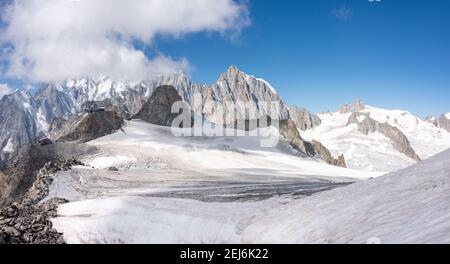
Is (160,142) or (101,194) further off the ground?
(160,142)

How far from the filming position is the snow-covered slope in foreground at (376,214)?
11.3 metres

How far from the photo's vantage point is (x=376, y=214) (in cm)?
1354

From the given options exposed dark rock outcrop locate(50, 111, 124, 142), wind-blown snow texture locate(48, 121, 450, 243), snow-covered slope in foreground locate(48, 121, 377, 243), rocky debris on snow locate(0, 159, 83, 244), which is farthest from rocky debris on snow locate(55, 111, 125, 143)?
rocky debris on snow locate(0, 159, 83, 244)

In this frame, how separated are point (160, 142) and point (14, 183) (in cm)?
1681

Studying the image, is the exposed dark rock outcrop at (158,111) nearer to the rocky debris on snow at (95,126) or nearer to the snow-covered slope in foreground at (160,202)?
the rocky debris on snow at (95,126)

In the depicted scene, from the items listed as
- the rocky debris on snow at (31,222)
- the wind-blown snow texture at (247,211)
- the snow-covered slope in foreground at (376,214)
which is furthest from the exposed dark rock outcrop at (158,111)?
the snow-covered slope in foreground at (376,214)

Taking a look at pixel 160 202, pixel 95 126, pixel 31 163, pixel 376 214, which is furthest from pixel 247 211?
pixel 95 126

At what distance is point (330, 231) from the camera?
13.9 meters

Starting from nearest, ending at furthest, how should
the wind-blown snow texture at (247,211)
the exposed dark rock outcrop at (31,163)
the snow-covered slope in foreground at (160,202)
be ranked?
the wind-blown snow texture at (247,211)
the snow-covered slope in foreground at (160,202)
the exposed dark rock outcrop at (31,163)

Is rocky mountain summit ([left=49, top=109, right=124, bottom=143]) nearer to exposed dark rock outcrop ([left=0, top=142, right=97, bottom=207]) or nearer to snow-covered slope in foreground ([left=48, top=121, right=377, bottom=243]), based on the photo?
exposed dark rock outcrop ([left=0, top=142, right=97, bottom=207])

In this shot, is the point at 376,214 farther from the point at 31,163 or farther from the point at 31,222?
the point at 31,163

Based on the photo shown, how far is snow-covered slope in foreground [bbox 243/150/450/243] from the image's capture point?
11.3m
